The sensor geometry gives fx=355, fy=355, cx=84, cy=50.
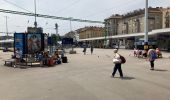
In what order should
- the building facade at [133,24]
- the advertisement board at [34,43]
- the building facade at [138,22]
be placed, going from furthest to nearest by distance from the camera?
the building facade at [138,22] < the building facade at [133,24] < the advertisement board at [34,43]

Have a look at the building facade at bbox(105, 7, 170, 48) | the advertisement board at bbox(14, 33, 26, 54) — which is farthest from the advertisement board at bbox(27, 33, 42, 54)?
the building facade at bbox(105, 7, 170, 48)

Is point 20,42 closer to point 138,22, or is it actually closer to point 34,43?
point 34,43

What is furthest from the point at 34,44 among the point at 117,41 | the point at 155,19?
the point at 155,19

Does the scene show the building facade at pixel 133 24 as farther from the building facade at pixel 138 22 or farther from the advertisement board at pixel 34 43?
the advertisement board at pixel 34 43

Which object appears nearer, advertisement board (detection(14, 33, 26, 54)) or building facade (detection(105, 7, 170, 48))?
advertisement board (detection(14, 33, 26, 54))

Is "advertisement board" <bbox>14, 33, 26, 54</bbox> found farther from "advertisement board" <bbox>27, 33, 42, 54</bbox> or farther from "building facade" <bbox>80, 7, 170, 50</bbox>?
"building facade" <bbox>80, 7, 170, 50</bbox>

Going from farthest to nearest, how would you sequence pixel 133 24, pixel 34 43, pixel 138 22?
pixel 133 24 → pixel 138 22 → pixel 34 43

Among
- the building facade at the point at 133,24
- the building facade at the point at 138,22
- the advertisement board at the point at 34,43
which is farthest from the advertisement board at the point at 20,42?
the building facade at the point at 138,22

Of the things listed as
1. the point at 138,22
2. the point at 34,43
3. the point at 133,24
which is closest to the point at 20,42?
the point at 34,43

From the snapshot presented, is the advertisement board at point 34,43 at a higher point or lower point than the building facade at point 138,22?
lower

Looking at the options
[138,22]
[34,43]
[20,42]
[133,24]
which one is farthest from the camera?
[133,24]

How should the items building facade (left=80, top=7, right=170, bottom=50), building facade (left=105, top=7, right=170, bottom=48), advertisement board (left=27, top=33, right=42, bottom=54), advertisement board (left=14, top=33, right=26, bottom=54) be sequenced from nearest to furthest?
advertisement board (left=14, top=33, right=26, bottom=54)
advertisement board (left=27, top=33, right=42, bottom=54)
building facade (left=80, top=7, right=170, bottom=50)
building facade (left=105, top=7, right=170, bottom=48)

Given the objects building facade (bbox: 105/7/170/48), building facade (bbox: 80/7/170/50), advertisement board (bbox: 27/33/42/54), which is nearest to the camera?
advertisement board (bbox: 27/33/42/54)

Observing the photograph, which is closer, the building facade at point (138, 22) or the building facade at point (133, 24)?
the building facade at point (133, 24)
